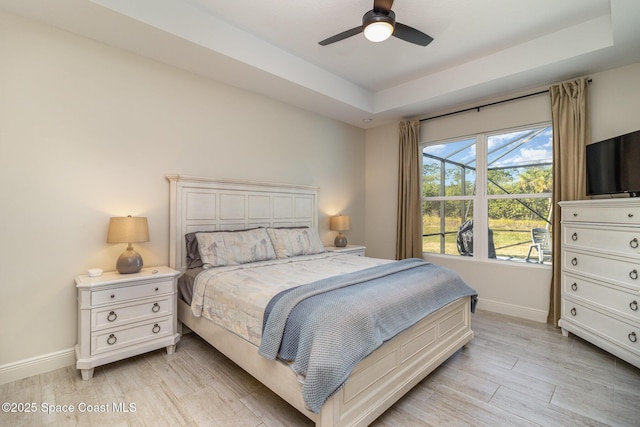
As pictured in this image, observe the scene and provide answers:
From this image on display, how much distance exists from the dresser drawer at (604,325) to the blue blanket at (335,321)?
4.93 feet

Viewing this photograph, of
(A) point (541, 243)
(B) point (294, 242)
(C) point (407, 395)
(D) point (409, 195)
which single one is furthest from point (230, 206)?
(A) point (541, 243)

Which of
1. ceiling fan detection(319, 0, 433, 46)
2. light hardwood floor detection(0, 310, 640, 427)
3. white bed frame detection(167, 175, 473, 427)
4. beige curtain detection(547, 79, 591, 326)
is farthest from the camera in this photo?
beige curtain detection(547, 79, 591, 326)

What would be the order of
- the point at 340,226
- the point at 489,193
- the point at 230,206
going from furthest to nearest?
the point at 340,226 < the point at 489,193 < the point at 230,206

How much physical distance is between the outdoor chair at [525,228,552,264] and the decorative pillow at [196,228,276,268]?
10.1 ft

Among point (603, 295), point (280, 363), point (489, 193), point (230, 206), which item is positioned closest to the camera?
point (280, 363)

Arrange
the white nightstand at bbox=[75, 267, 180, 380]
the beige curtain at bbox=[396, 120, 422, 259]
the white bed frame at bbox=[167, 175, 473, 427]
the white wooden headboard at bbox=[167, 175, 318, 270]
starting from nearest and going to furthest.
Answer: the white bed frame at bbox=[167, 175, 473, 427]
the white nightstand at bbox=[75, 267, 180, 380]
the white wooden headboard at bbox=[167, 175, 318, 270]
the beige curtain at bbox=[396, 120, 422, 259]

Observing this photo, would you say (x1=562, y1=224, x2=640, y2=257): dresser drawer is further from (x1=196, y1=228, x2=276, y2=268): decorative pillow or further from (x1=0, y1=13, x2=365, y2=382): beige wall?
(x1=0, y1=13, x2=365, y2=382): beige wall

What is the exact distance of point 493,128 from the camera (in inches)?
148

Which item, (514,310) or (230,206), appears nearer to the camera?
(230,206)

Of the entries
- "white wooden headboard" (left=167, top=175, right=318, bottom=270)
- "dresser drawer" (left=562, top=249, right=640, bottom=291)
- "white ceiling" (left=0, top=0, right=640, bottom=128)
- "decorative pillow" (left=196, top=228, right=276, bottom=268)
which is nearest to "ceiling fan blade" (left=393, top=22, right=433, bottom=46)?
"white ceiling" (left=0, top=0, right=640, bottom=128)

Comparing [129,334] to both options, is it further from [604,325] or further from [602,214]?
[602,214]

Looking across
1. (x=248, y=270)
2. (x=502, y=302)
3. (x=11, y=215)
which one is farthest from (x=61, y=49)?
(x=502, y=302)

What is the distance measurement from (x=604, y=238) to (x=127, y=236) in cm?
401

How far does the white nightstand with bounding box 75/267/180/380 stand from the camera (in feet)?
7.06
